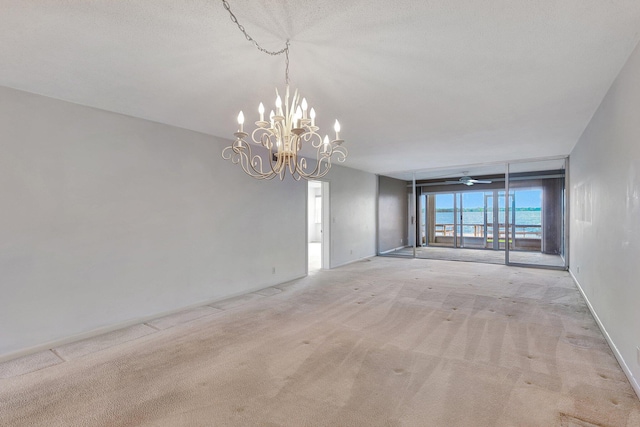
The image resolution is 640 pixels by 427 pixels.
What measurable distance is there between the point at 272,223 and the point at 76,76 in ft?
10.8

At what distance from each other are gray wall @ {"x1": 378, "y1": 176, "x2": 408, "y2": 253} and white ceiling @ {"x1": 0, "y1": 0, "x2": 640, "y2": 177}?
5354mm

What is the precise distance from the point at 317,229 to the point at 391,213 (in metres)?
3.67

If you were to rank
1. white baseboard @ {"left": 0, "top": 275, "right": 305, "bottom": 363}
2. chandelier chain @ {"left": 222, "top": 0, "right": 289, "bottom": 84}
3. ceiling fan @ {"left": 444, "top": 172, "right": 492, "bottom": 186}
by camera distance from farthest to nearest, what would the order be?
ceiling fan @ {"left": 444, "top": 172, "right": 492, "bottom": 186}
white baseboard @ {"left": 0, "top": 275, "right": 305, "bottom": 363}
chandelier chain @ {"left": 222, "top": 0, "right": 289, "bottom": 84}

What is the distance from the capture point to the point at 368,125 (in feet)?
12.8

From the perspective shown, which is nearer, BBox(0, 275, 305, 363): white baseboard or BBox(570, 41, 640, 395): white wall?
BBox(570, 41, 640, 395): white wall

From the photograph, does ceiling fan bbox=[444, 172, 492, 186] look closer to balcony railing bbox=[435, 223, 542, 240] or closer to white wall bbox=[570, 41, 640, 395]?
balcony railing bbox=[435, 223, 542, 240]

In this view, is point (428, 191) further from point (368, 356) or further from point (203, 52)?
point (203, 52)

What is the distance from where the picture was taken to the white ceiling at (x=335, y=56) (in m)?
1.69

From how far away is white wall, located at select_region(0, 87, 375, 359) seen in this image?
8.98 feet

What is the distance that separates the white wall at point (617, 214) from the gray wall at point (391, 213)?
5.25 meters

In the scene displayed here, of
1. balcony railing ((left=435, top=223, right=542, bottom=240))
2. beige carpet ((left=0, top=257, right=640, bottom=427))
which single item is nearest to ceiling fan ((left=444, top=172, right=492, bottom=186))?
balcony railing ((left=435, top=223, right=542, bottom=240))

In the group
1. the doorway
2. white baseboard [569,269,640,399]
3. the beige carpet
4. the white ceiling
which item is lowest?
the beige carpet

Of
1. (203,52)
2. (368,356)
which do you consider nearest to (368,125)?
(203,52)

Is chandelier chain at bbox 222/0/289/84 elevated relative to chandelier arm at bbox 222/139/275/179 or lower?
elevated
